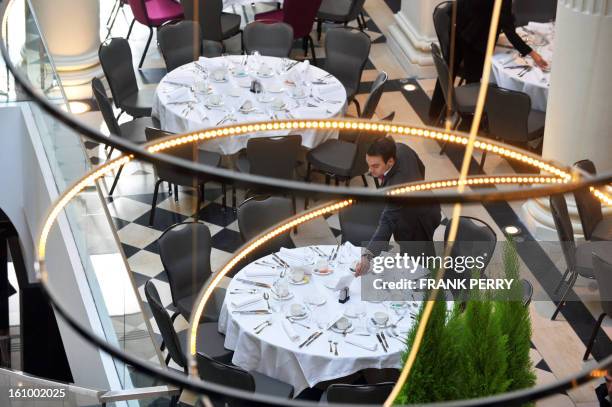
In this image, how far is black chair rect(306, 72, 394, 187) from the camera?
869 cm

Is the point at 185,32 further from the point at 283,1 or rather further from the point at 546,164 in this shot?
the point at 546,164

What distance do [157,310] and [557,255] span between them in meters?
3.55

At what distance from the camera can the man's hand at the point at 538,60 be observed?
9.68m

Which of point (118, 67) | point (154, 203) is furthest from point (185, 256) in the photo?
point (118, 67)

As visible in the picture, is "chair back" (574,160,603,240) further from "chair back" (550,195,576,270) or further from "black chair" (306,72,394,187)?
"black chair" (306,72,394,187)

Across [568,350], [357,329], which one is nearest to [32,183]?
[357,329]

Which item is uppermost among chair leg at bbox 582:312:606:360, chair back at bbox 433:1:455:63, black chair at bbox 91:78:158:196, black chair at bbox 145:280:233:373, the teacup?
chair back at bbox 433:1:455:63

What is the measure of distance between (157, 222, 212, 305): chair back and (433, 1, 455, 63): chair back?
150 inches

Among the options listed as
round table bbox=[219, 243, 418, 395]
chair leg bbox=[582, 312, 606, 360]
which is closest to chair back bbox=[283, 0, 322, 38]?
round table bbox=[219, 243, 418, 395]

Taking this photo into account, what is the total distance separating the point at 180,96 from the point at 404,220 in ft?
9.50

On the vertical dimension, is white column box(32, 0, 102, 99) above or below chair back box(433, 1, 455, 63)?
below

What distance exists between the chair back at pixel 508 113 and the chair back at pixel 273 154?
1755 mm

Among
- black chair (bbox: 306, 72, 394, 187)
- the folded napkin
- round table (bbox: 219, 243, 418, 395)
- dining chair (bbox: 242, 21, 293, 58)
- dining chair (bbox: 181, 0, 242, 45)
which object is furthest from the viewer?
dining chair (bbox: 181, 0, 242, 45)

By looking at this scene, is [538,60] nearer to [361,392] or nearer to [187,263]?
[187,263]
